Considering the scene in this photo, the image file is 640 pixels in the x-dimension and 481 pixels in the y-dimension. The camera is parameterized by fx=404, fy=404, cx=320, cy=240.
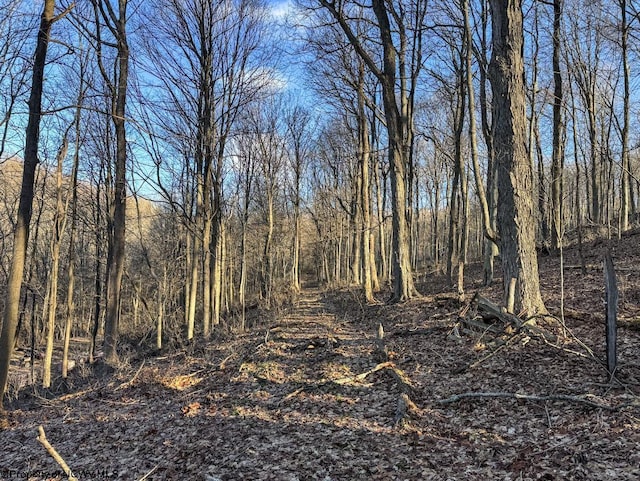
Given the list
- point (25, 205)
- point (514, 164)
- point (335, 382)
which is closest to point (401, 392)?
point (335, 382)

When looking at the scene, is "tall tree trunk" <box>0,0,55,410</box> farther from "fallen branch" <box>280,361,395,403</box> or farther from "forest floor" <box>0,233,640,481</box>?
"fallen branch" <box>280,361,395,403</box>

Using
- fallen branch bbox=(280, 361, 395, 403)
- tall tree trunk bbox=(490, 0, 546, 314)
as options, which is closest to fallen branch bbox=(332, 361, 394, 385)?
fallen branch bbox=(280, 361, 395, 403)

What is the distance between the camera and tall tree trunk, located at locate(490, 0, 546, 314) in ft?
25.5

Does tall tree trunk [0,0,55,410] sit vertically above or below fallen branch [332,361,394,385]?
above

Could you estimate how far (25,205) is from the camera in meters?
8.06

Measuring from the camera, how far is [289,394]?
680 centimetres

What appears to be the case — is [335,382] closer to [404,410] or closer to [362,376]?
[362,376]

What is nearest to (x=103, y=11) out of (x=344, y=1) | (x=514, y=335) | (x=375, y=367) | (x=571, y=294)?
(x=344, y=1)

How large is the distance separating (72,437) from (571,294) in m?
10.9

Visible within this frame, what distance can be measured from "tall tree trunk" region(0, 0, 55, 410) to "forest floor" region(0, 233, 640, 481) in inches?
59.5

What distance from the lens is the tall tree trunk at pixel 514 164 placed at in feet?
25.5

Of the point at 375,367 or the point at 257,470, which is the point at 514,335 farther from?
the point at 257,470

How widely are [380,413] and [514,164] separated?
17.5 feet

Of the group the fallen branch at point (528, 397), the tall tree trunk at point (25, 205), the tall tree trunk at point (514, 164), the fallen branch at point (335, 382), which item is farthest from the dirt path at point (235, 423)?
the tall tree trunk at point (514, 164)
